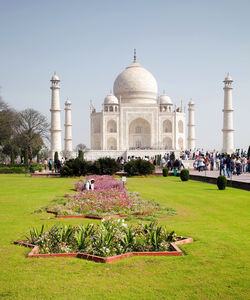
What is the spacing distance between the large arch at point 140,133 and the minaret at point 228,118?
11.2 metres

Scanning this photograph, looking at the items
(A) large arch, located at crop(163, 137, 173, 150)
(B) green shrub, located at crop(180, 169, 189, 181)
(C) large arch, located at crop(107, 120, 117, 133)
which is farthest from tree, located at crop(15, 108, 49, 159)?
(B) green shrub, located at crop(180, 169, 189, 181)

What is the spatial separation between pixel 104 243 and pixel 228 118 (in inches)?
1399

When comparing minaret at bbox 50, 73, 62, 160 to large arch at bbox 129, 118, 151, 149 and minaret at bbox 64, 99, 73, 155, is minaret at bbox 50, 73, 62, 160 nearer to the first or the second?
minaret at bbox 64, 99, 73, 155

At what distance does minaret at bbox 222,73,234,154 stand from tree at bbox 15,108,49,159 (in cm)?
1887

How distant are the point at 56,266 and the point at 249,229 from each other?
11.7ft

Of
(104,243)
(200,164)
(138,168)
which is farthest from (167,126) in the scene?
(104,243)

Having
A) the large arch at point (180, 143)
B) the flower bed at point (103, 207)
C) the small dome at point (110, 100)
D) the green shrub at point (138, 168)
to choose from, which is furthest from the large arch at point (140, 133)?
the flower bed at point (103, 207)

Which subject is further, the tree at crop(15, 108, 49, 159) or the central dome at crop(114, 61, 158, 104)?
the central dome at crop(114, 61, 158, 104)

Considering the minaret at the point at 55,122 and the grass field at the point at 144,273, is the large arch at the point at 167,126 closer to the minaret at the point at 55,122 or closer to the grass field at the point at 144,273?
the minaret at the point at 55,122

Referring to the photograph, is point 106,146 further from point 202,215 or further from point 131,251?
point 131,251

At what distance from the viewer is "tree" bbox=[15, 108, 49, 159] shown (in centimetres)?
3997

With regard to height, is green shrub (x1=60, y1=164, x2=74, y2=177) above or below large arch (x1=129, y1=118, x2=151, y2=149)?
below

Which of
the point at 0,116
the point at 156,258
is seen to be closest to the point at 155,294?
the point at 156,258

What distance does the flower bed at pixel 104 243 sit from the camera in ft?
16.1
